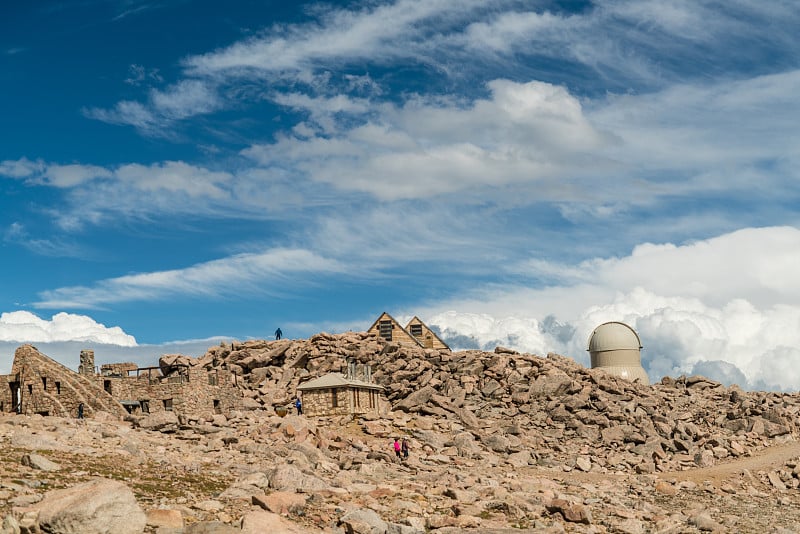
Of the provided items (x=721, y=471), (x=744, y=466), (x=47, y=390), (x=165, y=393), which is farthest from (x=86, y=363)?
(x=744, y=466)

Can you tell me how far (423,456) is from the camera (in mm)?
47438

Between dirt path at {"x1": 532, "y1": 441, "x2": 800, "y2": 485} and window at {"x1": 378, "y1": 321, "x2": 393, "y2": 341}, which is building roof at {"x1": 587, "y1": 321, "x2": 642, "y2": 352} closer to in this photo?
window at {"x1": 378, "y1": 321, "x2": 393, "y2": 341}

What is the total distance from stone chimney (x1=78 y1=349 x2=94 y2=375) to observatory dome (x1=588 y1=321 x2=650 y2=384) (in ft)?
133

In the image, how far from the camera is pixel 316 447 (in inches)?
1740

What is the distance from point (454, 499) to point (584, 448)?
2451 cm

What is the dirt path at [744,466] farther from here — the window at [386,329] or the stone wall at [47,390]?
the stone wall at [47,390]

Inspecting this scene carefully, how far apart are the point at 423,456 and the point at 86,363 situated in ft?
74.5

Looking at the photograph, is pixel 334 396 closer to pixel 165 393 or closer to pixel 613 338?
pixel 165 393

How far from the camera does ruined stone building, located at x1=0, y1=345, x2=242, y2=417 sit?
52281 mm

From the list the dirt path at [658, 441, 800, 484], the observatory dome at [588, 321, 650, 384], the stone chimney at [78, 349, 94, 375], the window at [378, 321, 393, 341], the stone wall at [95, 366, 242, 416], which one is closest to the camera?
the dirt path at [658, 441, 800, 484]

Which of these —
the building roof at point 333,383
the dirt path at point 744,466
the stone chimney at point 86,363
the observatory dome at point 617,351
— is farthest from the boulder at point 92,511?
the observatory dome at point 617,351

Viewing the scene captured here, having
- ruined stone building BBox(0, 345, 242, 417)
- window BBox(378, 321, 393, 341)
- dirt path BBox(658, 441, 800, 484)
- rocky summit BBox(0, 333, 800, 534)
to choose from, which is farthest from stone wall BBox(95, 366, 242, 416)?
dirt path BBox(658, 441, 800, 484)

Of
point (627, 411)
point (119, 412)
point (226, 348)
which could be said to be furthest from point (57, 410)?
point (627, 411)

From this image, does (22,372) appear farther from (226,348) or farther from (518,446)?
(518,446)
